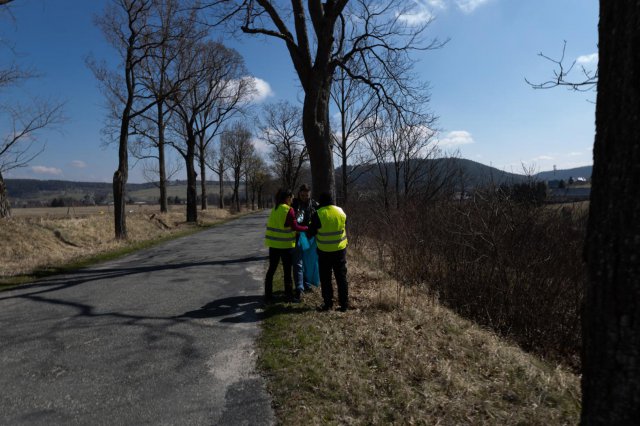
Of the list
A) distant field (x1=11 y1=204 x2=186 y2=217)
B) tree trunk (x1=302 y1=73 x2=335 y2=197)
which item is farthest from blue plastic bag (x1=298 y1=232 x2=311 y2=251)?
distant field (x1=11 y1=204 x2=186 y2=217)

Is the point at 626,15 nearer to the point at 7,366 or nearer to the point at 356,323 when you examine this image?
the point at 356,323

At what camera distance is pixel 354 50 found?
12.2 metres

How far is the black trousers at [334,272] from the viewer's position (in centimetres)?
679

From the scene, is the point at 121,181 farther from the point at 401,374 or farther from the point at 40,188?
the point at 40,188

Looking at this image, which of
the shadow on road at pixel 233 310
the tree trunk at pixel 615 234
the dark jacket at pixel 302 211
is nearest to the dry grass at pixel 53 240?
the shadow on road at pixel 233 310

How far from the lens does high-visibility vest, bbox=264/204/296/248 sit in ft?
23.8

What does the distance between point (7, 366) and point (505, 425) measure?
5.11 meters

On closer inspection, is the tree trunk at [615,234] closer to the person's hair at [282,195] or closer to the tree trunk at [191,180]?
the person's hair at [282,195]

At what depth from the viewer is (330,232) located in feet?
22.1

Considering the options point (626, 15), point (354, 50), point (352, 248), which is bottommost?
point (352, 248)

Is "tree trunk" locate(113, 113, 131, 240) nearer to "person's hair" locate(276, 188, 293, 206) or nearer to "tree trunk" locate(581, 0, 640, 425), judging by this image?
"person's hair" locate(276, 188, 293, 206)

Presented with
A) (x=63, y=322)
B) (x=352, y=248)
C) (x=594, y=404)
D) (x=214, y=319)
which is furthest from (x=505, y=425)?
(x=352, y=248)

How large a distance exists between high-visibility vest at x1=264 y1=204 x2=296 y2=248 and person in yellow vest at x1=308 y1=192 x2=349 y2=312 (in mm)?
560

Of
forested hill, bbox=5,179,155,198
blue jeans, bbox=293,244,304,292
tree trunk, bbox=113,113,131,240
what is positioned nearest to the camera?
Result: blue jeans, bbox=293,244,304,292
